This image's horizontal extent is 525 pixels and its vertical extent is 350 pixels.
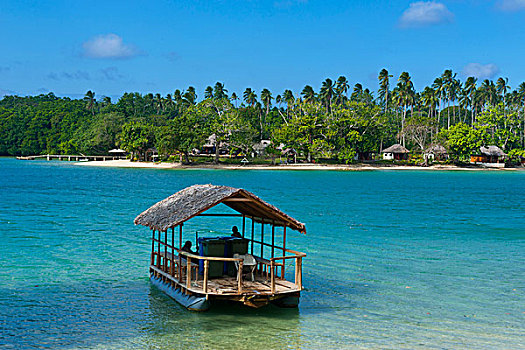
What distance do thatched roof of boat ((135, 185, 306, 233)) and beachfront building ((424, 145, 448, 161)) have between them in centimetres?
9820

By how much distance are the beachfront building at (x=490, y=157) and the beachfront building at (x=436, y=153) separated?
24.4ft

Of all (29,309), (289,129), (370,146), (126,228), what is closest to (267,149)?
(289,129)

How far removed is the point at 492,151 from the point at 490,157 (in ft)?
7.93

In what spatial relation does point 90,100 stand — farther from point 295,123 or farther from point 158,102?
point 295,123

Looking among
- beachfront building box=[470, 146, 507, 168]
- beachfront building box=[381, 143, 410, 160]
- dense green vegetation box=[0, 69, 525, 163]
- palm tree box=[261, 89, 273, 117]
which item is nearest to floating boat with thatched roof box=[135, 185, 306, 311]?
dense green vegetation box=[0, 69, 525, 163]

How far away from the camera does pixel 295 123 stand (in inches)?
4031

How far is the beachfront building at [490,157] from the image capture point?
4515 inches

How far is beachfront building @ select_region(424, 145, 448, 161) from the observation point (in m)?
108

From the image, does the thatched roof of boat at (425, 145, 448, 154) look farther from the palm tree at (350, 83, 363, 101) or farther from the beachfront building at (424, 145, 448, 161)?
the palm tree at (350, 83, 363, 101)

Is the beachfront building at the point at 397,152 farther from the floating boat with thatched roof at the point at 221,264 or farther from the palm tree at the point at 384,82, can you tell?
the floating boat with thatched roof at the point at 221,264

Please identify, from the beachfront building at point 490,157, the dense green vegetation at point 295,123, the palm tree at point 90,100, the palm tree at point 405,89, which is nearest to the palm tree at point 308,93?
the dense green vegetation at point 295,123

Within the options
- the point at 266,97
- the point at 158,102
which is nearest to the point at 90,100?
the point at 158,102

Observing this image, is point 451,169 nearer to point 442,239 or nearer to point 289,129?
point 289,129

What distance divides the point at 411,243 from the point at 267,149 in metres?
83.7
